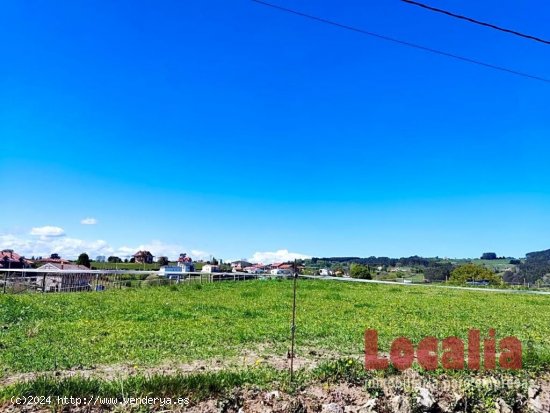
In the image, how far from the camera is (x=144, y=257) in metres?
67.3

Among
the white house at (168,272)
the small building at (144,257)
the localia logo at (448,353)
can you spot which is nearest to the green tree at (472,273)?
the white house at (168,272)

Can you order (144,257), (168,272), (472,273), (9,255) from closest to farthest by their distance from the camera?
(168,272) < (9,255) < (472,273) < (144,257)

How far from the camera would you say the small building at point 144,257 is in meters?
67.5

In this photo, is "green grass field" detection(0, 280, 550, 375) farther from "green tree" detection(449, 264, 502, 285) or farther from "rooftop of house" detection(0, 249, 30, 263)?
"green tree" detection(449, 264, 502, 285)

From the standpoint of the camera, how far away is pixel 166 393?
3445mm

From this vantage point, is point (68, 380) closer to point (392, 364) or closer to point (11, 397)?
point (11, 397)

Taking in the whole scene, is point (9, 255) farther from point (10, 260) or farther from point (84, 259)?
point (84, 259)

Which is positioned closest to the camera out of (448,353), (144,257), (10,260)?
(448,353)

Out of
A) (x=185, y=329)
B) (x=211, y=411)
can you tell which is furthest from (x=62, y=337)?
(x=211, y=411)

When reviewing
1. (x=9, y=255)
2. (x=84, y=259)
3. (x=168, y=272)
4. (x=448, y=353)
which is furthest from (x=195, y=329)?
(x=84, y=259)

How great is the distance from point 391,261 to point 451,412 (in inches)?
3524

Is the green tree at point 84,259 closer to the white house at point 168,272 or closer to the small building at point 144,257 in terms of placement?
the small building at point 144,257

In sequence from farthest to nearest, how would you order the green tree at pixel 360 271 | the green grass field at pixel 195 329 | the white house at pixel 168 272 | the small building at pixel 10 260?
1. the green tree at pixel 360 271
2. the small building at pixel 10 260
3. the white house at pixel 168 272
4. the green grass field at pixel 195 329

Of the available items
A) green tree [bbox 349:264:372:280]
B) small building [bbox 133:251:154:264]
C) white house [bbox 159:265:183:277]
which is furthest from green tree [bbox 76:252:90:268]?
green tree [bbox 349:264:372:280]
